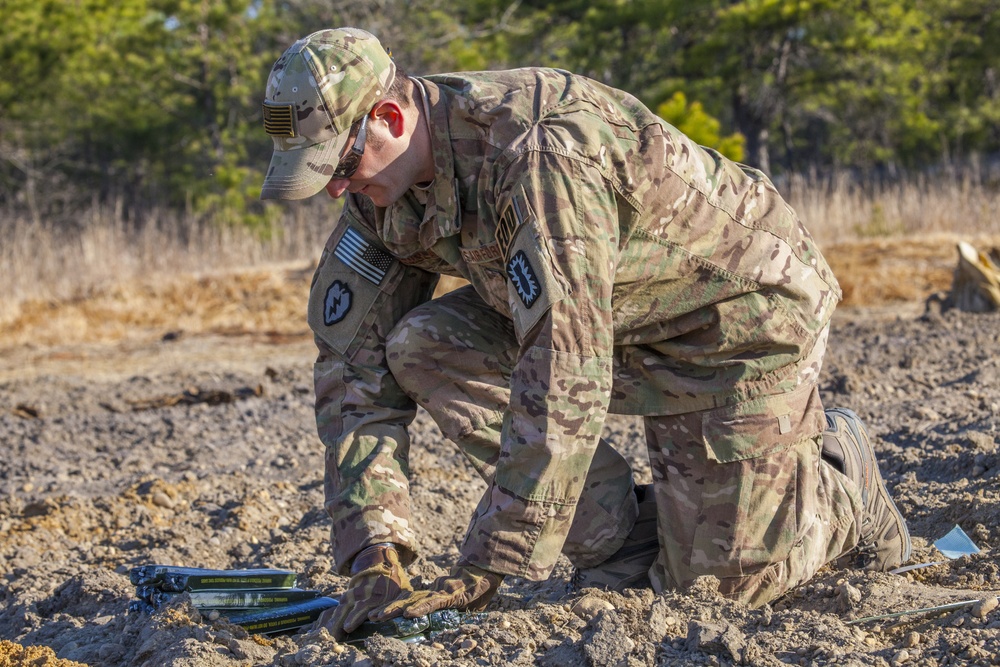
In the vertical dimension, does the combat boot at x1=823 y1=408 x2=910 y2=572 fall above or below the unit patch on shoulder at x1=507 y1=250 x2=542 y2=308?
below

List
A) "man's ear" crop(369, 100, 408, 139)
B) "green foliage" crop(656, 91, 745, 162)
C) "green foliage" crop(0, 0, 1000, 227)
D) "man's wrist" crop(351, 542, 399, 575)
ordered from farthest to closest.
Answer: "green foliage" crop(0, 0, 1000, 227), "green foliage" crop(656, 91, 745, 162), "man's wrist" crop(351, 542, 399, 575), "man's ear" crop(369, 100, 408, 139)

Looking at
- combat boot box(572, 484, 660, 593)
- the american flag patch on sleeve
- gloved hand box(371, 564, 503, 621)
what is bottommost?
combat boot box(572, 484, 660, 593)

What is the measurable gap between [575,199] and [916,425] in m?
2.91

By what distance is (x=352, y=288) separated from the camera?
2678 millimetres

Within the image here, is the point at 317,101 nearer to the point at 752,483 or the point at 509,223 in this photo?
the point at 509,223

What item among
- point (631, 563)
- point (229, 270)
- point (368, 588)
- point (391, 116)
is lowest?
point (229, 270)

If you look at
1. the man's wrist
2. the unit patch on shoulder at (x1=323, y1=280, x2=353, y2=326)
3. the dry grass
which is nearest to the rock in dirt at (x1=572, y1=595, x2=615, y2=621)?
the man's wrist

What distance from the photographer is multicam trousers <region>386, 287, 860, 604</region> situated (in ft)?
8.55

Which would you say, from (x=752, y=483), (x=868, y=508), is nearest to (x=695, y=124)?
(x=868, y=508)

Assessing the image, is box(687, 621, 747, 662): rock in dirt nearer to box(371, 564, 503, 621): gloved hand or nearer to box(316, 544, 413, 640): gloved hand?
box(371, 564, 503, 621): gloved hand

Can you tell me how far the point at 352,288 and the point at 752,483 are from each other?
110cm

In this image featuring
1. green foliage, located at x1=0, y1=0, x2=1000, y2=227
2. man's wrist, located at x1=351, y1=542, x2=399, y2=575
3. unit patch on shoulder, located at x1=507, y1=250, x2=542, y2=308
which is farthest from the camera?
green foliage, located at x1=0, y1=0, x2=1000, y2=227

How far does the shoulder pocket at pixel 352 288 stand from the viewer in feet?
8.74

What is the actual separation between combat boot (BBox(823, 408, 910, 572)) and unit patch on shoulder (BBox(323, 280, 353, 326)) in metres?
1.33
